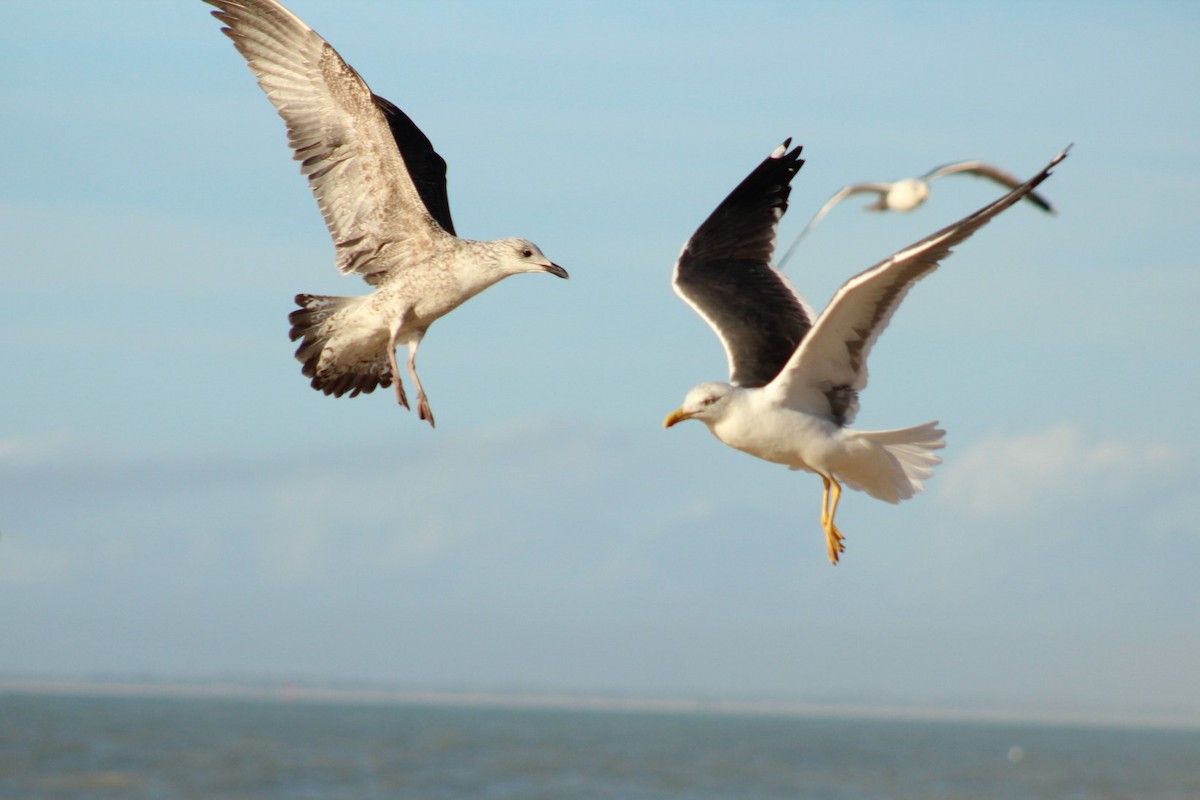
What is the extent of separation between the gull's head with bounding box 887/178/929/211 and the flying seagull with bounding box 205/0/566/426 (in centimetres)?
1009

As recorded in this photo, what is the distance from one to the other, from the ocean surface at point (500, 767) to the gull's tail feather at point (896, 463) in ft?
171

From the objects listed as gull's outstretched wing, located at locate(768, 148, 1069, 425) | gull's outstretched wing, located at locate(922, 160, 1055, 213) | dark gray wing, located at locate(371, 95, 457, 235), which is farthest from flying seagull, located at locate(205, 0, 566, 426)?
gull's outstretched wing, located at locate(922, 160, 1055, 213)

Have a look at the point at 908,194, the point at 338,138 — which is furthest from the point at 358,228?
the point at 908,194

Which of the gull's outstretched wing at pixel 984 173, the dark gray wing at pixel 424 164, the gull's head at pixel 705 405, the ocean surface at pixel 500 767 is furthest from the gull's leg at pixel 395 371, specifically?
the ocean surface at pixel 500 767

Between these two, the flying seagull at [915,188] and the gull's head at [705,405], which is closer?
the gull's head at [705,405]

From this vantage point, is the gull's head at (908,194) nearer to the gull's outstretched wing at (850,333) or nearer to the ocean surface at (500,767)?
the gull's outstretched wing at (850,333)

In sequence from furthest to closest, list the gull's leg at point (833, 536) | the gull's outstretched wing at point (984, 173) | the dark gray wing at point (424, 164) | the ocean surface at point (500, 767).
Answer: the ocean surface at point (500, 767) → the gull's outstretched wing at point (984, 173) → the dark gray wing at point (424, 164) → the gull's leg at point (833, 536)

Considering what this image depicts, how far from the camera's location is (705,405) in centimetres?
813

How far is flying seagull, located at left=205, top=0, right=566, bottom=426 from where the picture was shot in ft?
27.9

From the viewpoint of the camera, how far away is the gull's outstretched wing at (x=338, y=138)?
349 inches

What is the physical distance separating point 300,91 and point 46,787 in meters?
54.9

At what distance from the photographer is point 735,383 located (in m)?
9.08


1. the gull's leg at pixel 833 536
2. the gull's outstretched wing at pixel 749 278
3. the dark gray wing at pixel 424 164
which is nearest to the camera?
the gull's leg at pixel 833 536

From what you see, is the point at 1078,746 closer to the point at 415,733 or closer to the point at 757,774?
the point at 415,733
